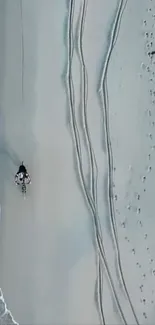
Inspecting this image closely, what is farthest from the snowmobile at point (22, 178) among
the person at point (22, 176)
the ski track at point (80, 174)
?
the ski track at point (80, 174)

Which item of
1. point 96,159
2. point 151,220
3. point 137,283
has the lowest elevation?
point 137,283

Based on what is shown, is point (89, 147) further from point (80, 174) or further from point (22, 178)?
point (22, 178)

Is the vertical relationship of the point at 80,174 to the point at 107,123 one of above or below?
below

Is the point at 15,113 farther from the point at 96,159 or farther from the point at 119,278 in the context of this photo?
the point at 119,278

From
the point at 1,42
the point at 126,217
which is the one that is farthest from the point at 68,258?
the point at 1,42

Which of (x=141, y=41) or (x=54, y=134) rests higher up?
(x=141, y=41)

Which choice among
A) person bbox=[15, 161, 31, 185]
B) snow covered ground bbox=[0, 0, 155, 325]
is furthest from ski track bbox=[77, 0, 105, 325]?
person bbox=[15, 161, 31, 185]

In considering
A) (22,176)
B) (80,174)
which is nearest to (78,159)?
(80,174)

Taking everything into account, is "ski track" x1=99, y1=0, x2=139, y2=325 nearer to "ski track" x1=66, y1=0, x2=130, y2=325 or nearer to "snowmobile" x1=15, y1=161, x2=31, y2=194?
"ski track" x1=66, y1=0, x2=130, y2=325
